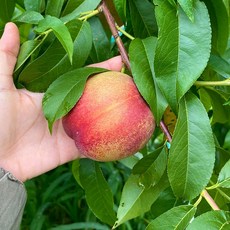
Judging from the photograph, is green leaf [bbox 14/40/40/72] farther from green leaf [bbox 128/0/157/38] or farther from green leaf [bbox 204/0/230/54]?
green leaf [bbox 204/0/230/54]

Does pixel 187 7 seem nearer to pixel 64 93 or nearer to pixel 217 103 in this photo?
pixel 64 93

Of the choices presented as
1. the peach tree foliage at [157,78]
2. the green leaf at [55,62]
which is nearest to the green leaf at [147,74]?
the peach tree foliage at [157,78]

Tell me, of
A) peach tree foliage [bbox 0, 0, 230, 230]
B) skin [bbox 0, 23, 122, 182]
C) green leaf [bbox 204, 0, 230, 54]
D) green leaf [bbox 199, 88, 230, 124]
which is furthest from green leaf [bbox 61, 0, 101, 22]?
green leaf [bbox 199, 88, 230, 124]

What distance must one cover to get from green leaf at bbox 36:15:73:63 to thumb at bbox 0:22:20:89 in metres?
0.10

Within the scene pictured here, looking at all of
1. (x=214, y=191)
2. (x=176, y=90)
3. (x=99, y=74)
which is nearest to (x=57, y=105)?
(x=99, y=74)

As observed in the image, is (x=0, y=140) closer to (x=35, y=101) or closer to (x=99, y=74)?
(x=35, y=101)

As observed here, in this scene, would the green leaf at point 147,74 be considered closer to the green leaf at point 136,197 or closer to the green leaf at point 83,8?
the green leaf at point 83,8

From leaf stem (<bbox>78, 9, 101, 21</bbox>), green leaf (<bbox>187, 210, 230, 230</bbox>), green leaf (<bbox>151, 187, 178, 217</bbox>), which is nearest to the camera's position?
green leaf (<bbox>187, 210, 230, 230</bbox>)

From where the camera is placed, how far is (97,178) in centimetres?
117

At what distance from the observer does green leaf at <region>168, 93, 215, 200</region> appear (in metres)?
0.89

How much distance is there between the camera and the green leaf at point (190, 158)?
2.91 ft

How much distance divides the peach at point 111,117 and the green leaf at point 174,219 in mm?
145

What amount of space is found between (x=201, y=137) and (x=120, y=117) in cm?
15

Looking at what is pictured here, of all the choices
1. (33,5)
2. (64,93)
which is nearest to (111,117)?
(64,93)
